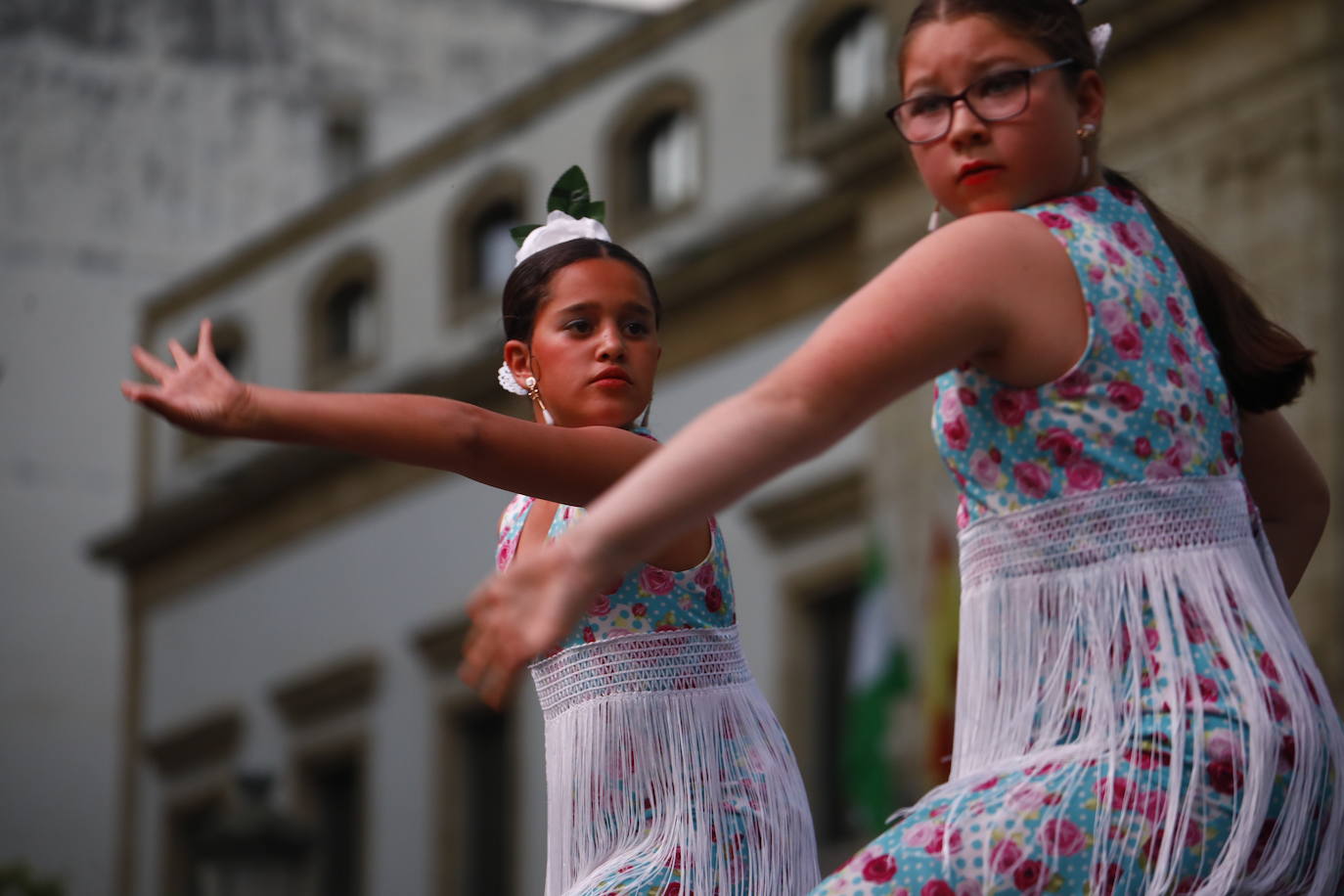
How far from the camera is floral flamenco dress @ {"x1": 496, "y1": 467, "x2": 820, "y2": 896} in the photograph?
4035 millimetres

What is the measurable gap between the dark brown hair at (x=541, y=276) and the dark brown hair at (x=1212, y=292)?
0.92 metres

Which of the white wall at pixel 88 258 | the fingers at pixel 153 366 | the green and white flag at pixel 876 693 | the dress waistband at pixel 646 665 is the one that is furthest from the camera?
the white wall at pixel 88 258

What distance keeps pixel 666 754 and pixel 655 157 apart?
19816 mm

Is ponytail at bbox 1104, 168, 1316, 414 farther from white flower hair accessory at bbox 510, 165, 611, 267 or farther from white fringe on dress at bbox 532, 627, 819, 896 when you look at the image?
white flower hair accessory at bbox 510, 165, 611, 267

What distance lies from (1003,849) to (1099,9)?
13.5 metres

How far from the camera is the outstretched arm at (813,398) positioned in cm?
294

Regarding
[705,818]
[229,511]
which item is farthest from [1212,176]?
[229,511]

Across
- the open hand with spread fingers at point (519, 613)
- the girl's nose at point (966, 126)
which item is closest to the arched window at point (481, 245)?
the girl's nose at point (966, 126)

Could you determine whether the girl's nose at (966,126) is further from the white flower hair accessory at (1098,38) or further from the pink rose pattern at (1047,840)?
the pink rose pattern at (1047,840)

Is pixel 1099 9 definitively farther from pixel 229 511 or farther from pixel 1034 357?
pixel 229 511

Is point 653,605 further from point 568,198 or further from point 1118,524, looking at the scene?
point 1118,524

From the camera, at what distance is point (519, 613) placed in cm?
293

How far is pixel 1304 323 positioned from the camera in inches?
563

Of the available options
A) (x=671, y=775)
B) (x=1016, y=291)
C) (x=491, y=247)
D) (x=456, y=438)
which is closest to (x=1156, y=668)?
(x=1016, y=291)
